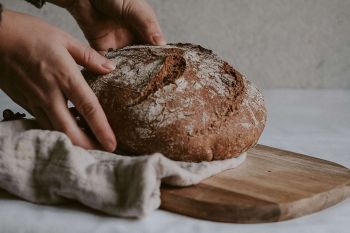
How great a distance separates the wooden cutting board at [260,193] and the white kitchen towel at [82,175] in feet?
0.14

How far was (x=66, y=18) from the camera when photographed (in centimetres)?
288

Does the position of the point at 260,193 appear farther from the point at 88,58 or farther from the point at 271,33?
the point at 271,33

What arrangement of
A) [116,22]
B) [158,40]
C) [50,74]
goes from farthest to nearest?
[116,22] → [158,40] → [50,74]

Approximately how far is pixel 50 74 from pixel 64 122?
124 millimetres

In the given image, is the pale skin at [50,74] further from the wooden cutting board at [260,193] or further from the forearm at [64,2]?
the forearm at [64,2]

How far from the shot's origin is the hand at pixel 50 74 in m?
1.34

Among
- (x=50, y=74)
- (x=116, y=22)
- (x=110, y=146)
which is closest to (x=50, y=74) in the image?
(x=50, y=74)

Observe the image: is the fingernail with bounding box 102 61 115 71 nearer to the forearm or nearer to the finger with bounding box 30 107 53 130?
the finger with bounding box 30 107 53 130

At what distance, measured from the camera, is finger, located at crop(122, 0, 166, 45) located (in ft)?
5.78

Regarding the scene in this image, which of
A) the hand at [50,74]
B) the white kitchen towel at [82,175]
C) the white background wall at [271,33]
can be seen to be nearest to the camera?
the white kitchen towel at [82,175]

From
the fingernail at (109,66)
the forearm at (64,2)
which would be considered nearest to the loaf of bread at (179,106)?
the fingernail at (109,66)

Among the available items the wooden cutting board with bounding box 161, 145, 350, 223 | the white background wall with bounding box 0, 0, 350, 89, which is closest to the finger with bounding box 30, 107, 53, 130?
the wooden cutting board with bounding box 161, 145, 350, 223

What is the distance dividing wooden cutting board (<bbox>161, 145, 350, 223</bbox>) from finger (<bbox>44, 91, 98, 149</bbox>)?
11.1 inches

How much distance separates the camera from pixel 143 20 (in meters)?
1.80
